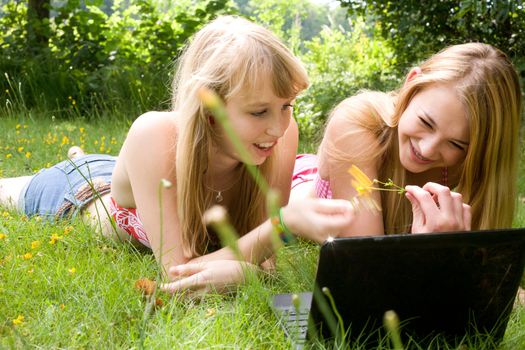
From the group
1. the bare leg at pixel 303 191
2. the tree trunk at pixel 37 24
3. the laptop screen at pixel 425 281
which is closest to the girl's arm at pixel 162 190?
the laptop screen at pixel 425 281

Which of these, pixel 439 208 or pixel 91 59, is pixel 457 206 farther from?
pixel 91 59

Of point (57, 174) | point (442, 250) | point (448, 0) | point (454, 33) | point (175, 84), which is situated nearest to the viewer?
point (442, 250)

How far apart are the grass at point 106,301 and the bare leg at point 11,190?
1.02 feet

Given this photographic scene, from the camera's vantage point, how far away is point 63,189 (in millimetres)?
2936

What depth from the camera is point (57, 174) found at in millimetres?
3078

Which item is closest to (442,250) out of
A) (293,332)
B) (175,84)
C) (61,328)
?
(293,332)

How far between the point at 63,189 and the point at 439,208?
1.75 m

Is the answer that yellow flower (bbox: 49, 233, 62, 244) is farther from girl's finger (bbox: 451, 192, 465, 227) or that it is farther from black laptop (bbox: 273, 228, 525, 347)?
girl's finger (bbox: 451, 192, 465, 227)

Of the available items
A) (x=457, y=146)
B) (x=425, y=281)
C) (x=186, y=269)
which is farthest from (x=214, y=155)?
(x=425, y=281)

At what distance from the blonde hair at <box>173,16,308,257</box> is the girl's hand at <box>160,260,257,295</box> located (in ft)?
0.60

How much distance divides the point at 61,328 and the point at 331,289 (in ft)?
2.28

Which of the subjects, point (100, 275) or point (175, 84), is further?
point (175, 84)

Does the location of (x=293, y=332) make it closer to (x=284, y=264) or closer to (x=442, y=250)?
(x=442, y=250)

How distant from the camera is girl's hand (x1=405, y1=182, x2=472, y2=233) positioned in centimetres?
174
